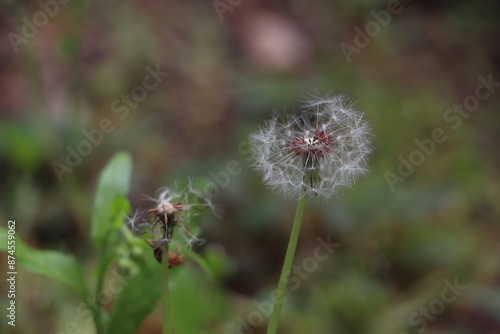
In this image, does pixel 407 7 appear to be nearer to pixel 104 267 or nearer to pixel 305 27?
pixel 305 27

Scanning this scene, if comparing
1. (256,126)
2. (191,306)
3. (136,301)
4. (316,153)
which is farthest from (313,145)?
(256,126)

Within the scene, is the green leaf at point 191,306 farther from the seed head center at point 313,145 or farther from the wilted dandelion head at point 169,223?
the seed head center at point 313,145

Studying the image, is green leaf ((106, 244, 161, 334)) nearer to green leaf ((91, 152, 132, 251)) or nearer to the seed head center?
green leaf ((91, 152, 132, 251))

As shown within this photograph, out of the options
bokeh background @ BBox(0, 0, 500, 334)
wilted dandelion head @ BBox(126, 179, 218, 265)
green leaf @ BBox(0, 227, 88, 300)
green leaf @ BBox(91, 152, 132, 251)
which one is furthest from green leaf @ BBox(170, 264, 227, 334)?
wilted dandelion head @ BBox(126, 179, 218, 265)

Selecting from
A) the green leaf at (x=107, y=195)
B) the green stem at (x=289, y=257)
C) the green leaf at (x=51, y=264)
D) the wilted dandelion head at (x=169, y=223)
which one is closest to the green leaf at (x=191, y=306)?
the green leaf at (x=107, y=195)

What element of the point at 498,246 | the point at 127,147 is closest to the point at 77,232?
the point at 127,147

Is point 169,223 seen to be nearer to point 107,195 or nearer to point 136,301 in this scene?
point 136,301
